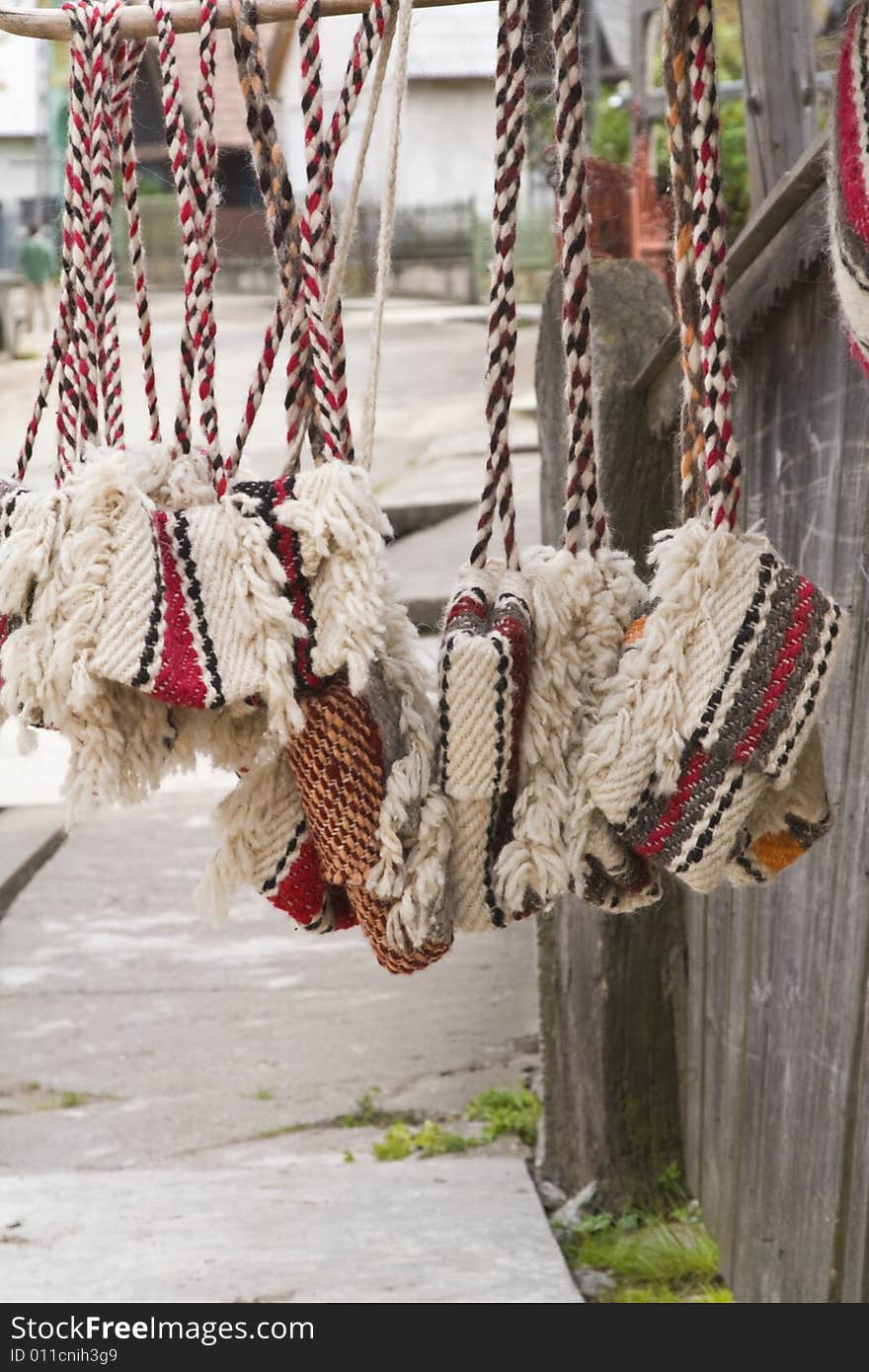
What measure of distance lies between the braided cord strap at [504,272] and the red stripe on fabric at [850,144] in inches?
→ 10.4

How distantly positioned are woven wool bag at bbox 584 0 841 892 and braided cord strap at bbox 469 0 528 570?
13 centimetres

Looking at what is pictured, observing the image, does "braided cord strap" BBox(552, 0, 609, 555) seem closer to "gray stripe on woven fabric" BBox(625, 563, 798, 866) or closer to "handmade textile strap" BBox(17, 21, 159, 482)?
"gray stripe on woven fabric" BBox(625, 563, 798, 866)

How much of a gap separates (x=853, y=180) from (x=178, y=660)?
572 millimetres

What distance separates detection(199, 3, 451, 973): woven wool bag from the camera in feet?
3.90

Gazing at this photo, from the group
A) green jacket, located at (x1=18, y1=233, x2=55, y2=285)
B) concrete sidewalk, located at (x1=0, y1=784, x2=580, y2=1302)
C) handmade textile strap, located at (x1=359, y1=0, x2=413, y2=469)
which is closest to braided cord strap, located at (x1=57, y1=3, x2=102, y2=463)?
handmade textile strap, located at (x1=359, y1=0, x2=413, y2=469)

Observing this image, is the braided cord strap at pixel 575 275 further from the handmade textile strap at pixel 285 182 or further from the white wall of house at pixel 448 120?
the white wall of house at pixel 448 120

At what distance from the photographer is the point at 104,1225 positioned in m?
2.97

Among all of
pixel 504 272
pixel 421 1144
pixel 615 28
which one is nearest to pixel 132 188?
pixel 504 272

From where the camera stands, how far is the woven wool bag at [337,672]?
1.19 metres

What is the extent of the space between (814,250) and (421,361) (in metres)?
A: 13.5

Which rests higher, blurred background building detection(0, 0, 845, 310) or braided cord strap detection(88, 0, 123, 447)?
blurred background building detection(0, 0, 845, 310)

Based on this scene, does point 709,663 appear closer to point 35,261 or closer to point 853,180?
point 853,180
